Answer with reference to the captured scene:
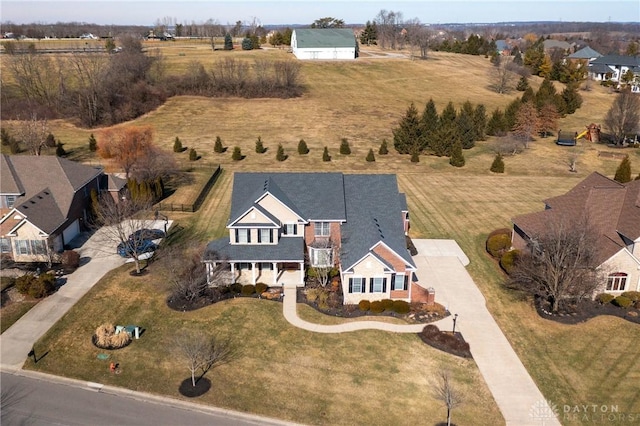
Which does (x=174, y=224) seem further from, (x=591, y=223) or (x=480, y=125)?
(x=480, y=125)

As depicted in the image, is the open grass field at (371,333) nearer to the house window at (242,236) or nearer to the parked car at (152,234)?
the parked car at (152,234)

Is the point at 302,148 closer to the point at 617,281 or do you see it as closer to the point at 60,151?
the point at 60,151

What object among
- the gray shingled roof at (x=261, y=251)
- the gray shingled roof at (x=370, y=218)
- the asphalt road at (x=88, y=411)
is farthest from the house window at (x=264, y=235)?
the asphalt road at (x=88, y=411)

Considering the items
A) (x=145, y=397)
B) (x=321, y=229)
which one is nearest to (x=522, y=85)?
(x=321, y=229)

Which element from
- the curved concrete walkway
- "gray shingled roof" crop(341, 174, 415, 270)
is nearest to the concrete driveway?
the curved concrete walkway

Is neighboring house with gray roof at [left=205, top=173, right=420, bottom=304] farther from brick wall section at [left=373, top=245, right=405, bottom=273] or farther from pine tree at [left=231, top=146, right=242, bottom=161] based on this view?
pine tree at [left=231, top=146, right=242, bottom=161]
